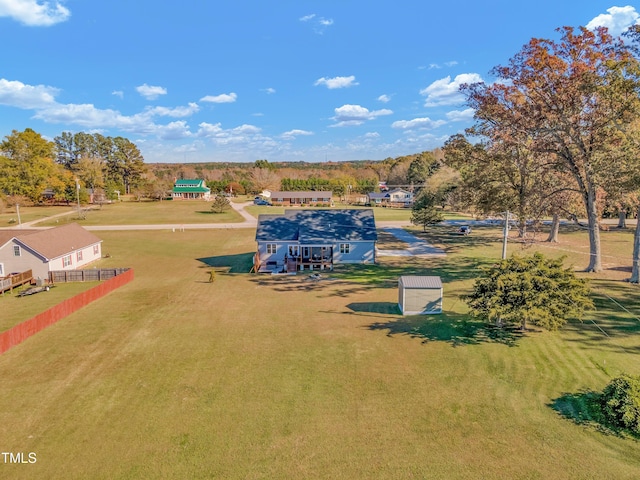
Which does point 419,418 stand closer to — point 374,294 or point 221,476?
point 221,476

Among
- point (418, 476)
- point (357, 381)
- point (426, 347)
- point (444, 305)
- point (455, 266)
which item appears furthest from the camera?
point (455, 266)

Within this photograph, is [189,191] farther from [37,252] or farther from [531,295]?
[531,295]

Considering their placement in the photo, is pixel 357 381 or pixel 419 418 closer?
pixel 419 418

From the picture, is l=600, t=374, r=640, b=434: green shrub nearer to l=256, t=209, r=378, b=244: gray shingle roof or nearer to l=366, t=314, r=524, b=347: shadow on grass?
l=366, t=314, r=524, b=347: shadow on grass

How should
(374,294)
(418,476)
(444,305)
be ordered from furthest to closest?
1. (374,294)
2. (444,305)
3. (418,476)

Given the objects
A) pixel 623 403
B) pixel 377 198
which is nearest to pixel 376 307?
pixel 623 403

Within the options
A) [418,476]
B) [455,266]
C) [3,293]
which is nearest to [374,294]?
[455,266]
